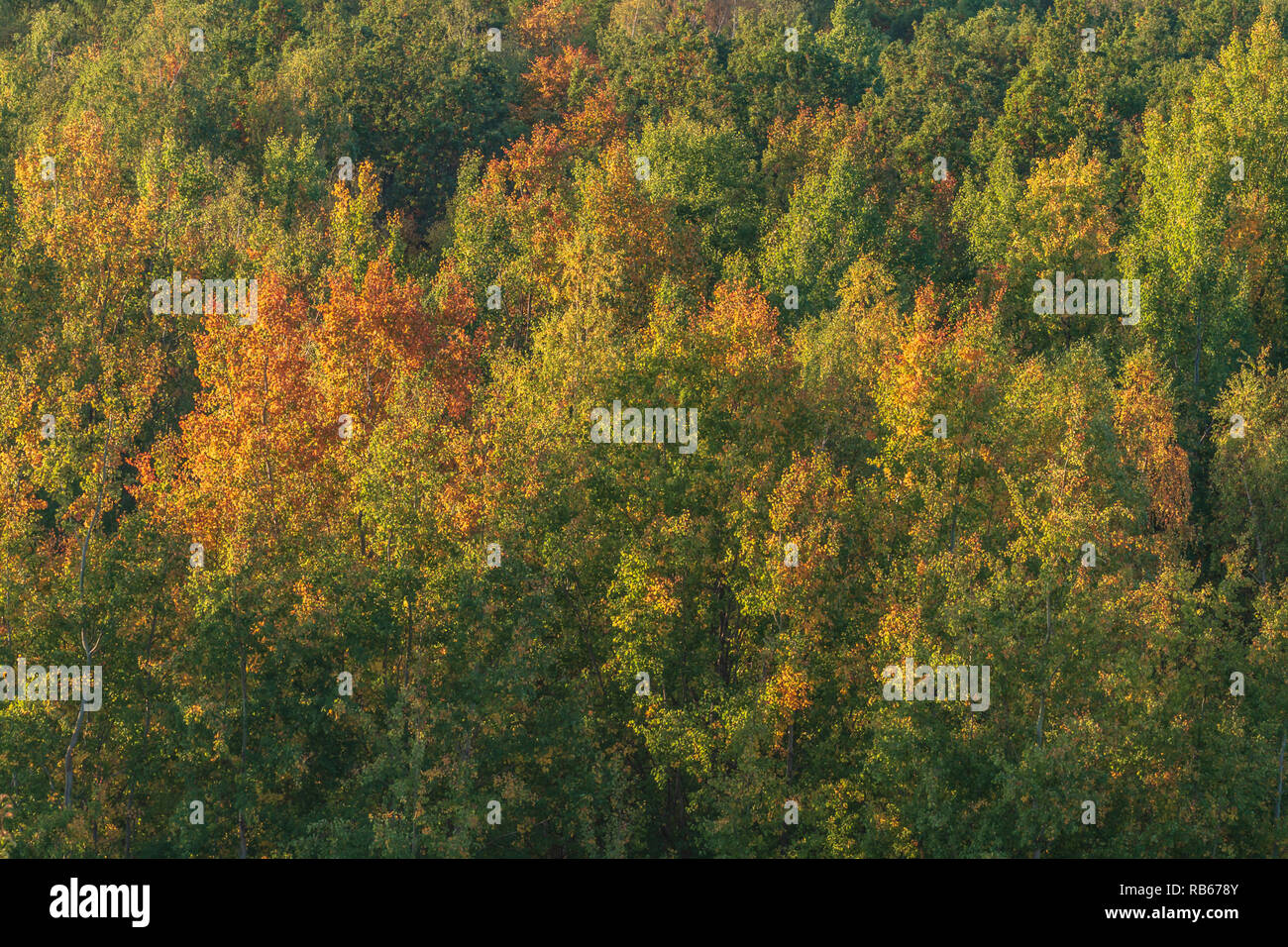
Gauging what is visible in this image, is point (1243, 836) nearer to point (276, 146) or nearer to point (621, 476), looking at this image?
point (621, 476)

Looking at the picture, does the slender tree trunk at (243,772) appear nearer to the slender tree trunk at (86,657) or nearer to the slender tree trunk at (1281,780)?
the slender tree trunk at (86,657)

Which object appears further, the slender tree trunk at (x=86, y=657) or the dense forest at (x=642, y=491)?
the dense forest at (x=642, y=491)

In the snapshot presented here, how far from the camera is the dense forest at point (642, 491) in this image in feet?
133

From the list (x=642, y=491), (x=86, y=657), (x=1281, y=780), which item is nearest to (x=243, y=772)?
(x=86, y=657)

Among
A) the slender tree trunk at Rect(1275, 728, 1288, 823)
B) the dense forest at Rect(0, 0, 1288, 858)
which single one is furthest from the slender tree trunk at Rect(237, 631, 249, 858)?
the slender tree trunk at Rect(1275, 728, 1288, 823)

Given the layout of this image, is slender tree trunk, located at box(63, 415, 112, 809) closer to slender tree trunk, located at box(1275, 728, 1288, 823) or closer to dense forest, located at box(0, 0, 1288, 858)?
dense forest, located at box(0, 0, 1288, 858)

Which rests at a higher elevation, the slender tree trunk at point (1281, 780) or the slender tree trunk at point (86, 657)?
the slender tree trunk at point (86, 657)

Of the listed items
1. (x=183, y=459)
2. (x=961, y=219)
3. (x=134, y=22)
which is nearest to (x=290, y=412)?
(x=183, y=459)

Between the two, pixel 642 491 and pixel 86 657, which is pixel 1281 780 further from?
pixel 86 657

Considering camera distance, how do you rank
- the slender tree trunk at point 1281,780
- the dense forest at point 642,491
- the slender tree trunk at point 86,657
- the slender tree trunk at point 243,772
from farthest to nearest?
the slender tree trunk at point 1281,780, the dense forest at point 642,491, the slender tree trunk at point 243,772, the slender tree trunk at point 86,657

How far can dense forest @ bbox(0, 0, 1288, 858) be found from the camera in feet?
133

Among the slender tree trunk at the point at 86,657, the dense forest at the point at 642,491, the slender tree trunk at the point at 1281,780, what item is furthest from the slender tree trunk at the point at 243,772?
the slender tree trunk at the point at 1281,780

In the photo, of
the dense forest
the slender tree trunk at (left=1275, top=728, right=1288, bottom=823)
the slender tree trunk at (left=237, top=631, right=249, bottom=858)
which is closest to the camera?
the slender tree trunk at (left=237, top=631, right=249, bottom=858)

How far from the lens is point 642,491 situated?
157ft
